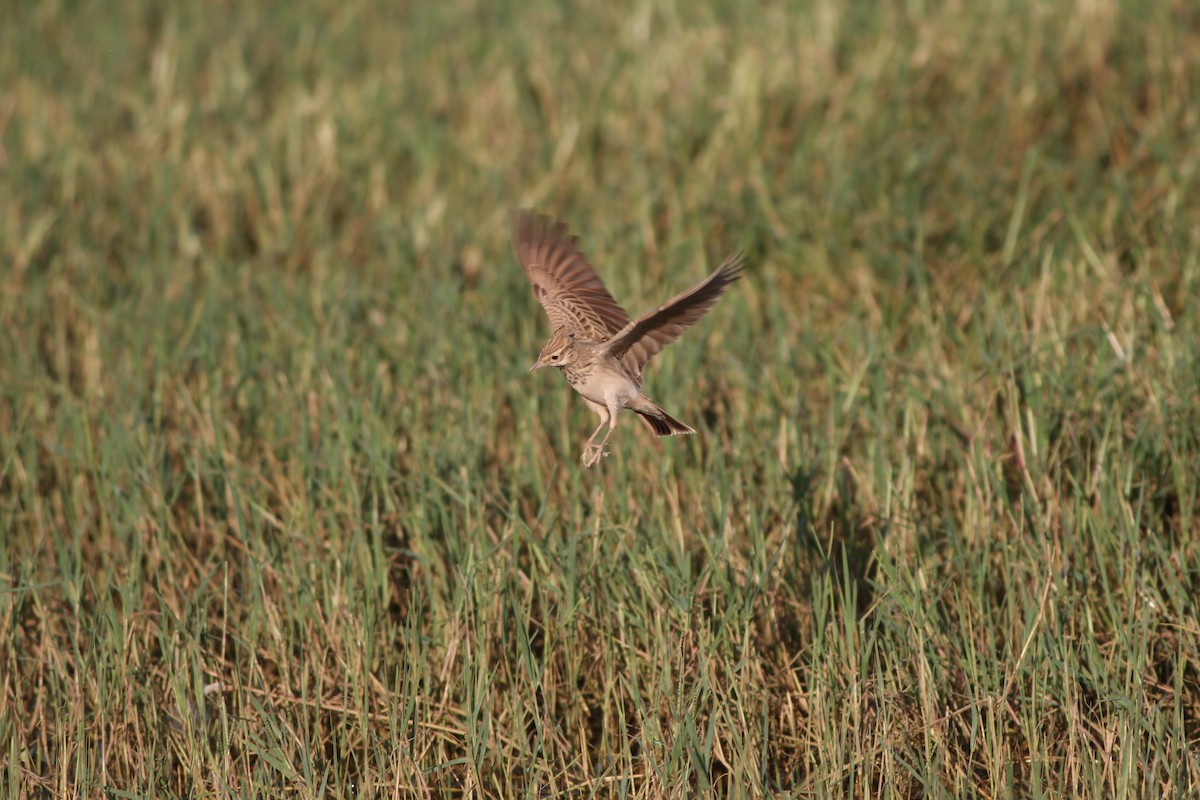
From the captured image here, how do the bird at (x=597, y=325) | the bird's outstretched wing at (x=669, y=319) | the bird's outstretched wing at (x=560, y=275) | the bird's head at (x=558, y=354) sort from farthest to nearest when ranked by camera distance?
the bird's outstretched wing at (x=560, y=275), the bird's head at (x=558, y=354), the bird at (x=597, y=325), the bird's outstretched wing at (x=669, y=319)

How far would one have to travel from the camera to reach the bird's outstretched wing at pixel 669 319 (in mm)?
2820

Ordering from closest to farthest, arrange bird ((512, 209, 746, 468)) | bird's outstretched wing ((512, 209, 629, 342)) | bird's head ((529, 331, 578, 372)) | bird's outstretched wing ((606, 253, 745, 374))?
bird's outstretched wing ((606, 253, 745, 374)), bird ((512, 209, 746, 468)), bird's head ((529, 331, 578, 372)), bird's outstretched wing ((512, 209, 629, 342))

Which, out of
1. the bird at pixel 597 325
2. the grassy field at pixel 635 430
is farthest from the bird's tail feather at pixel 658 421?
the grassy field at pixel 635 430

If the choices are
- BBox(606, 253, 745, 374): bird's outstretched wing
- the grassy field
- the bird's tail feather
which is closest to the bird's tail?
the bird's tail feather

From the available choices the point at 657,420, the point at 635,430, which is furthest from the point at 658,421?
the point at 635,430

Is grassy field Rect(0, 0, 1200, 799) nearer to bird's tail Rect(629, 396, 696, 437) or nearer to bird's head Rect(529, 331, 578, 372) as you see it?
bird's tail Rect(629, 396, 696, 437)

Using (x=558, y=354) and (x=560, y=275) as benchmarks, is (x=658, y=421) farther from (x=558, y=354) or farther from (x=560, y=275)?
(x=560, y=275)

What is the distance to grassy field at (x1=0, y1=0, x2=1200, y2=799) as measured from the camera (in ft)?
10.3

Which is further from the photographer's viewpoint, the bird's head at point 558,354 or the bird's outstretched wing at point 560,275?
the bird's outstretched wing at point 560,275

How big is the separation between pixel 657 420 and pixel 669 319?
1.13ft

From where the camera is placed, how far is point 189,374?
15.5 ft

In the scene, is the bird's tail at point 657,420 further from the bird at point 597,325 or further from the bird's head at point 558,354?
the bird's head at point 558,354

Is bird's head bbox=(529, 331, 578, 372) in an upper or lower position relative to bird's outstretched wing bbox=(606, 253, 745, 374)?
lower

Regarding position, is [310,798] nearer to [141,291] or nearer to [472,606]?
[472,606]
